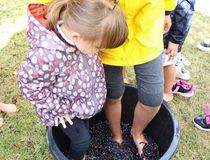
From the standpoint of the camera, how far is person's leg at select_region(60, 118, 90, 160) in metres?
1.65

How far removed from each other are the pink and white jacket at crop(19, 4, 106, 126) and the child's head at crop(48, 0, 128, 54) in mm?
57

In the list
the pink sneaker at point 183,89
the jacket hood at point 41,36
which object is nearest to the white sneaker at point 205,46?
the pink sneaker at point 183,89

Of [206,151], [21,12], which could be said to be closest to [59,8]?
[206,151]

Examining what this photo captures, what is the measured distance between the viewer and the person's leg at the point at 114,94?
1.75m

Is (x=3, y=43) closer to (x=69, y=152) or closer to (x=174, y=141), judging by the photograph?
(x=69, y=152)

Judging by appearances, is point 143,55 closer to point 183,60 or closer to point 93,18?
point 93,18

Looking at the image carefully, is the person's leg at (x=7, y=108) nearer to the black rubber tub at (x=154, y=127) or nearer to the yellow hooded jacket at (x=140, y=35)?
the black rubber tub at (x=154, y=127)

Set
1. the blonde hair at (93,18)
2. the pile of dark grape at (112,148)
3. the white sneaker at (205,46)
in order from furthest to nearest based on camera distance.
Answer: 1. the white sneaker at (205,46)
2. the pile of dark grape at (112,148)
3. the blonde hair at (93,18)

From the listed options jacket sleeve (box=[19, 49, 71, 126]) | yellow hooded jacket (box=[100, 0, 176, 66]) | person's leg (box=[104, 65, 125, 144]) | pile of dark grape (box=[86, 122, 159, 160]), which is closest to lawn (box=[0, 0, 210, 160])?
pile of dark grape (box=[86, 122, 159, 160])

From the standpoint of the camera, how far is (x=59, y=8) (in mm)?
1372

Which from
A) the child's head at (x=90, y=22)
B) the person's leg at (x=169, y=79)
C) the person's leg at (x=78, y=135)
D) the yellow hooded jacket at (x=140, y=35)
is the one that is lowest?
the person's leg at (x=169, y=79)

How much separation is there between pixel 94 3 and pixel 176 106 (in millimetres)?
1390

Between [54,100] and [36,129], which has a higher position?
[54,100]

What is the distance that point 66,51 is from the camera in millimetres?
1393
